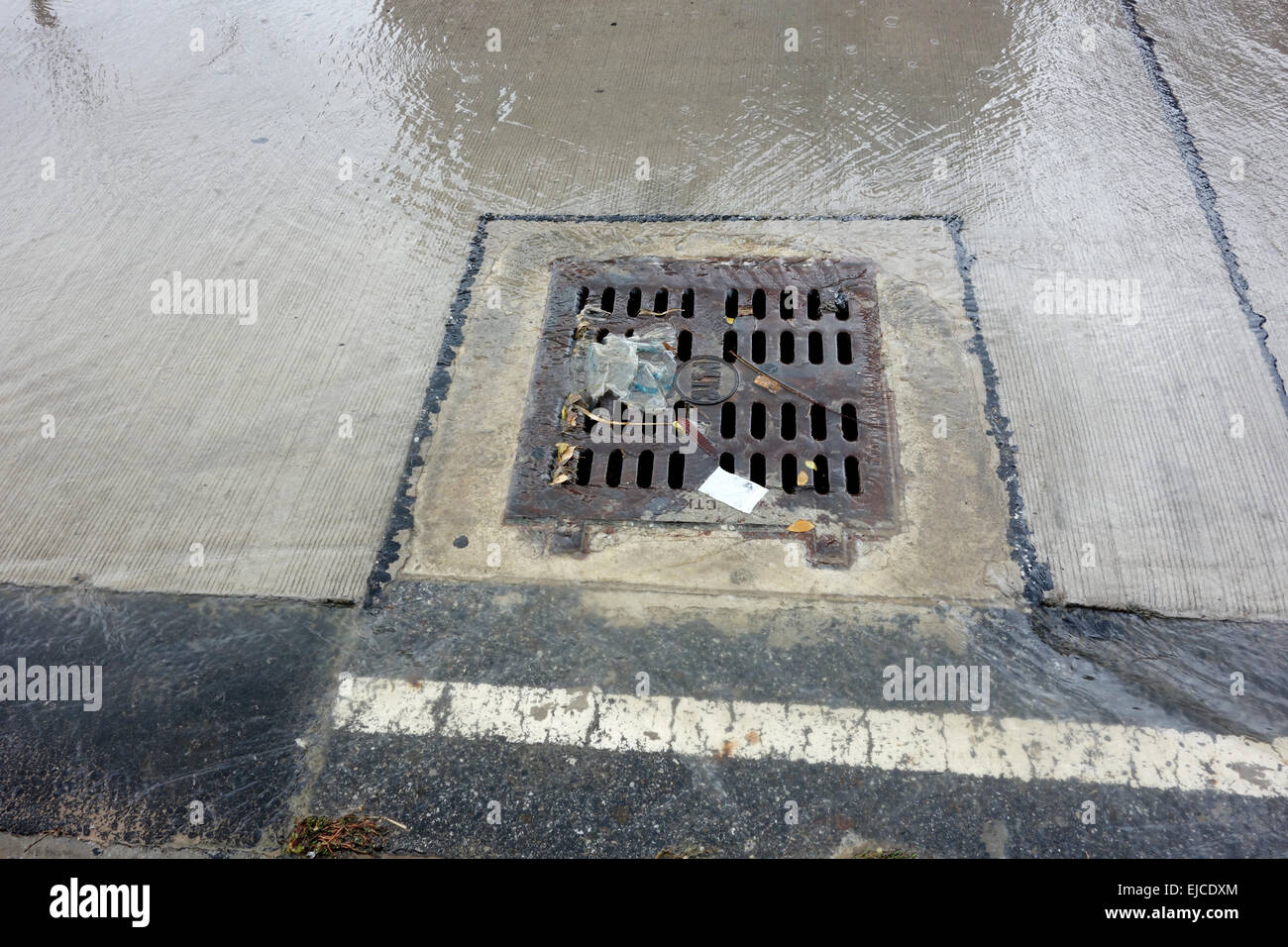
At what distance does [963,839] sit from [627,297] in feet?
5.99

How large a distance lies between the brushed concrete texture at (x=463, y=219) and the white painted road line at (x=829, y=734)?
0.35 meters

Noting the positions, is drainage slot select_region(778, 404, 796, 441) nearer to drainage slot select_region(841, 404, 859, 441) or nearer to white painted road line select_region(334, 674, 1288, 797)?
drainage slot select_region(841, 404, 859, 441)

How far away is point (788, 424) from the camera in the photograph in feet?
7.89

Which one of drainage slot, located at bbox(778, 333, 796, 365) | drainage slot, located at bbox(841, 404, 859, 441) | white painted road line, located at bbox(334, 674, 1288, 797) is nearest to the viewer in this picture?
white painted road line, located at bbox(334, 674, 1288, 797)

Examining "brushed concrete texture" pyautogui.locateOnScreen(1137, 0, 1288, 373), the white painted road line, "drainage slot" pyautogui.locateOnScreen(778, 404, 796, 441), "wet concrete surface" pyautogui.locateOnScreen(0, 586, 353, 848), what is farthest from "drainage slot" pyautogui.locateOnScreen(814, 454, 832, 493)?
"brushed concrete texture" pyautogui.locateOnScreen(1137, 0, 1288, 373)

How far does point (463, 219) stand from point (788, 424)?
1.53 metres

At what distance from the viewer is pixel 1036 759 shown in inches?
70.4

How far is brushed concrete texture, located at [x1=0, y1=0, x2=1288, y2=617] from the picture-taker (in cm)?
226

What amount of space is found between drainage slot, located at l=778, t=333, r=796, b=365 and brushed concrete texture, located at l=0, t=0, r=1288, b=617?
0.61m

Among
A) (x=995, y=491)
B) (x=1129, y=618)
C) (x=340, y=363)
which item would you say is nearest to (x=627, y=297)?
(x=340, y=363)

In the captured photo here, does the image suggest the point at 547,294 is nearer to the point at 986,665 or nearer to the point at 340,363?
the point at 340,363

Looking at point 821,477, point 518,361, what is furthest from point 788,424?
point 518,361

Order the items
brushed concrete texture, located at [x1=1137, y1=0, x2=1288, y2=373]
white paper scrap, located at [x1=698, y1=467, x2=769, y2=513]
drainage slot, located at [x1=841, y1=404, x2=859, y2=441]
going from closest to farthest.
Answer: white paper scrap, located at [x1=698, y1=467, x2=769, y2=513]
drainage slot, located at [x1=841, y1=404, x2=859, y2=441]
brushed concrete texture, located at [x1=1137, y1=0, x2=1288, y2=373]

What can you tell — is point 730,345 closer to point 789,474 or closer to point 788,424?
point 788,424
